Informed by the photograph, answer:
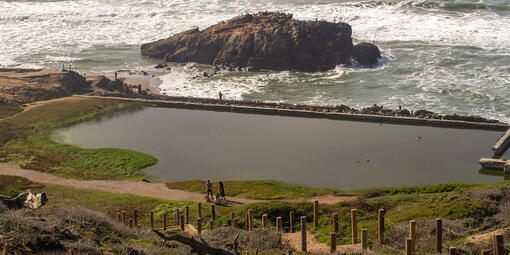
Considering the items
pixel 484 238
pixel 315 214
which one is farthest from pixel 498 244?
pixel 315 214

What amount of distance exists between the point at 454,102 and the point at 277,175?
2179cm

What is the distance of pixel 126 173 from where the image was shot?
38.1m

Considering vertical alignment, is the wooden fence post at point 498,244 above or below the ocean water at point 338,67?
below

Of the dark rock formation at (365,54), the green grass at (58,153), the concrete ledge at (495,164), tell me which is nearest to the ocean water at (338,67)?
the dark rock formation at (365,54)

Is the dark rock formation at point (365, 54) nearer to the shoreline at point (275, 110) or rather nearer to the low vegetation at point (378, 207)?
the shoreline at point (275, 110)

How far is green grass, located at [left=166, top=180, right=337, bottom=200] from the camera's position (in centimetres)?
3238

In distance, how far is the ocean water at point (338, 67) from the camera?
55.8 m

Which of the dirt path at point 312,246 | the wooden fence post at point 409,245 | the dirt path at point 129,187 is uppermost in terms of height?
the wooden fence post at point 409,245

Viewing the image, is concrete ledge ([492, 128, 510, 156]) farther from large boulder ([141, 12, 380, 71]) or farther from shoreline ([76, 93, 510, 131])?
large boulder ([141, 12, 380, 71])

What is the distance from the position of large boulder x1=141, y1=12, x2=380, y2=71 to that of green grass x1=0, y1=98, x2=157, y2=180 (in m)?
22.3

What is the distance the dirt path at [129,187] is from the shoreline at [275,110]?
55.9 ft

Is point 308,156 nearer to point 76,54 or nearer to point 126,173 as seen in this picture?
point 126,173

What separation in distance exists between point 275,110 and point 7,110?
22.4 meters

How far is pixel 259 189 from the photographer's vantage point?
3381cm
